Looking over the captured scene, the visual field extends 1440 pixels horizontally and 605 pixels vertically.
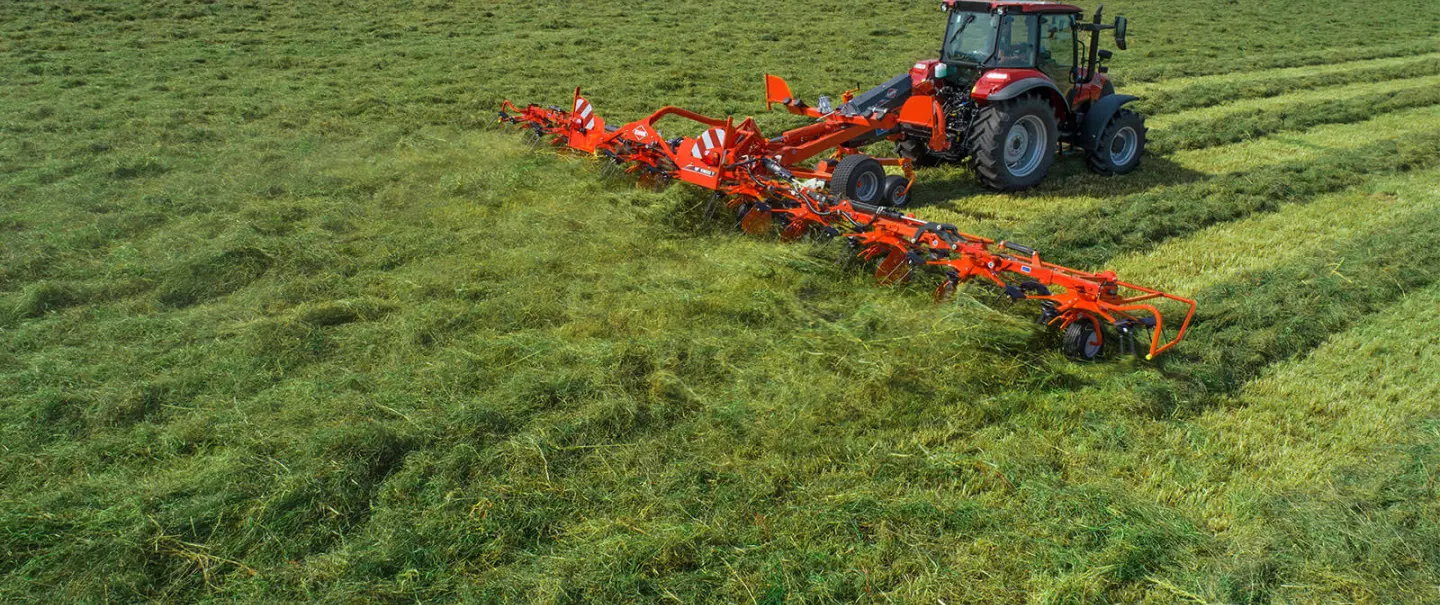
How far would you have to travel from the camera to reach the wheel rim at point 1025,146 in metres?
7.60

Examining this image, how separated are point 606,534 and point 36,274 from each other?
15.3ft

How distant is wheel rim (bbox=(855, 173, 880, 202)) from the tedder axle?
234mm

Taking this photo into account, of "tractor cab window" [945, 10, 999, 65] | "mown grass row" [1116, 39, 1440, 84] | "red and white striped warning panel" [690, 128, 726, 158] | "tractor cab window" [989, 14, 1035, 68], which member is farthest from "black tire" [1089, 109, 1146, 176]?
"mown grass row" [1116, 39, 1440, 84]

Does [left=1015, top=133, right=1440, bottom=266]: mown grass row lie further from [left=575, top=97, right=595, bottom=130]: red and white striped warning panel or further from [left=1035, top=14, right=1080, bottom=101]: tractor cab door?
[left=575, top=97, right=595, bottom=130]: red and white striped warning panel

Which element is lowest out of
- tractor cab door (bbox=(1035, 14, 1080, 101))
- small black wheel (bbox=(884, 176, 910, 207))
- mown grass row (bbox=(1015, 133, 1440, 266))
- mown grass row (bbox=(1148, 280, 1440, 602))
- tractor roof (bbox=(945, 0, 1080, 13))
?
mown grass row (bbox=(1148, 280, 1440, 602))

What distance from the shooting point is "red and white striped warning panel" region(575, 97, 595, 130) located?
26.0 feet

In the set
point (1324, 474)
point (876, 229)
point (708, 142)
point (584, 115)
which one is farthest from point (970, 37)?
point (1324, 474)

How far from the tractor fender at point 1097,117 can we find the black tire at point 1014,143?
317mm

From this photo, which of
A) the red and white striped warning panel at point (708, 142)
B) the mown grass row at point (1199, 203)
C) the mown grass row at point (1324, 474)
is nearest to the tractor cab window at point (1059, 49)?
the mown grass row at point (1199, 203)

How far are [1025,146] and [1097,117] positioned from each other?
0.86 meters

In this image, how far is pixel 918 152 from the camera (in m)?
8.62

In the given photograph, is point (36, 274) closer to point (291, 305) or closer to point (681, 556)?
point (291, 305)

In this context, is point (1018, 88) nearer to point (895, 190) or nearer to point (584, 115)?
point (895, 190)

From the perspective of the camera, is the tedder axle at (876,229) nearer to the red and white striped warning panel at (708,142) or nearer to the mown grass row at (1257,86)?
the red and white striped warning panel at (708,142)
